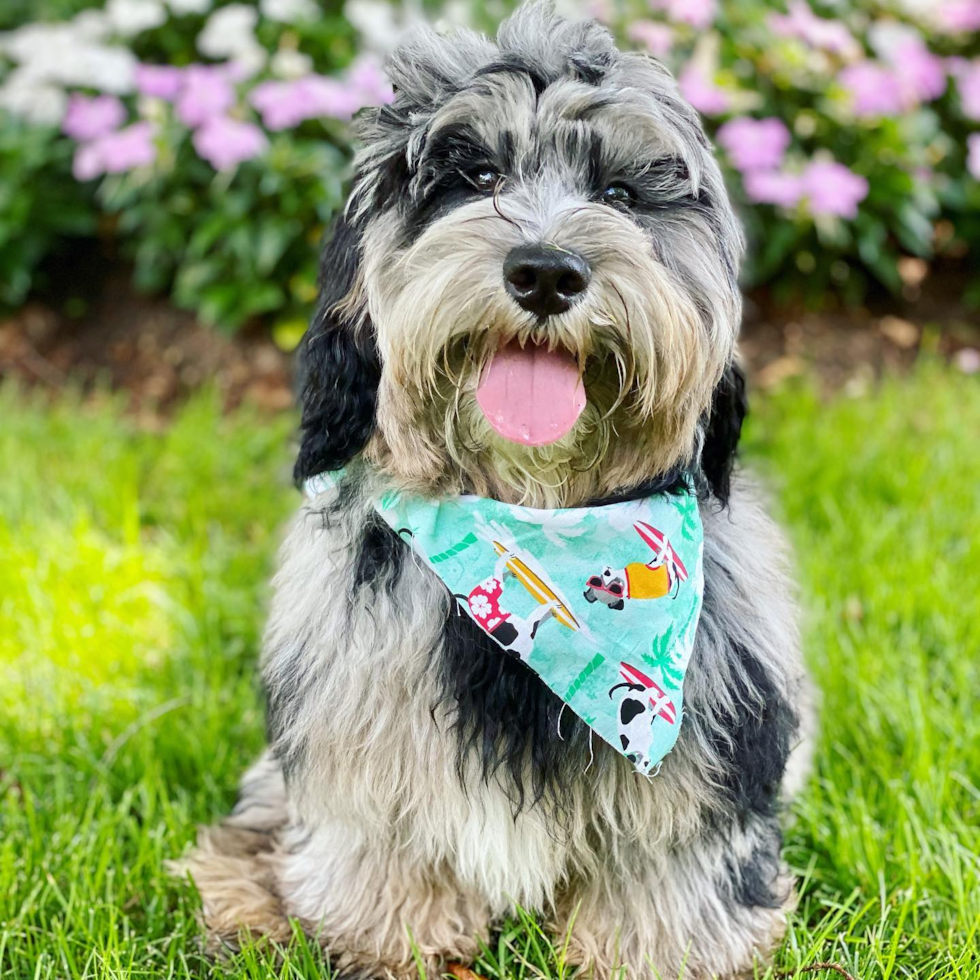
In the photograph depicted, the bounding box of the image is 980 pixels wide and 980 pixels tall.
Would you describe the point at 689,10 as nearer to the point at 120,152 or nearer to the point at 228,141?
the point at 228,141

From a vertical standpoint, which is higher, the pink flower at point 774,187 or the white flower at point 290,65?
the white flower at point 290,65

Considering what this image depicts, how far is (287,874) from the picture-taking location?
2516 millimetres

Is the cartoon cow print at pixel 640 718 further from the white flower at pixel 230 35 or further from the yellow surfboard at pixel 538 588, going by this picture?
the white flower at pixel 230 35

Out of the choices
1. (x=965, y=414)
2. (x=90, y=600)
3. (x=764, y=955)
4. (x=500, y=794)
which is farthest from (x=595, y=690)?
(x=965, y=414)

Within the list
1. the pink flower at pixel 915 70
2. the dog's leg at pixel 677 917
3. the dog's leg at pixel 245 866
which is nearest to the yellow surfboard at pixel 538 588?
the dog's leg at pixel 677 917

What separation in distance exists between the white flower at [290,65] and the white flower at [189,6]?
42 cm

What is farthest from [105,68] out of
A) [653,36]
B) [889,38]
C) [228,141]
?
[889,38]

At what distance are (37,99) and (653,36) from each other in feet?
9.02

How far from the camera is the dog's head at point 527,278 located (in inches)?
75.0

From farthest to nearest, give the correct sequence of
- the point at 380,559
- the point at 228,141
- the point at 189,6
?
the point at 189,6 < the point at 228,141 < the point at 380,559

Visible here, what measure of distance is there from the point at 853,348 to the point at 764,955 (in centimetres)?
375

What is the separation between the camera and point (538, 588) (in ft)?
7.25

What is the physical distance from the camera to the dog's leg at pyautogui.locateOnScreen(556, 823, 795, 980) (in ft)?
7.54

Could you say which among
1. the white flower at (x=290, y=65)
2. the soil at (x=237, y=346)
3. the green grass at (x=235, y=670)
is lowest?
the soil at (x=237, y=346)
